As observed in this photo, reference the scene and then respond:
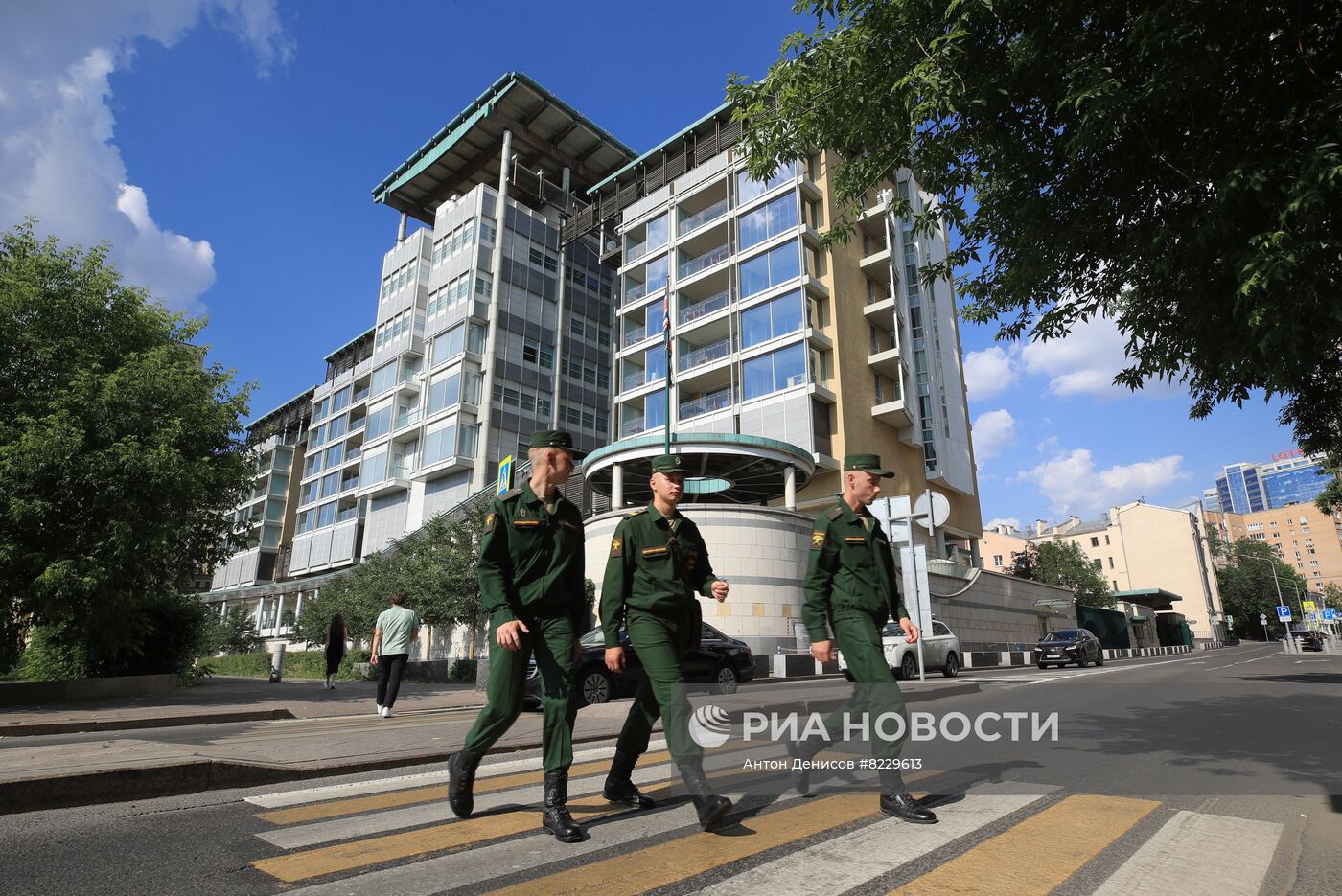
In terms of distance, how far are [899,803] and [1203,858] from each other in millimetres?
1261

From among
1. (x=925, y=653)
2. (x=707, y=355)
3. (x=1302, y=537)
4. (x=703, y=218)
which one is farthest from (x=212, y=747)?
(x=1302, y=537)

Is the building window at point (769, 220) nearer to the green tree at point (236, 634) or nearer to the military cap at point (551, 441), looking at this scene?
the military cap at point (551, 441)

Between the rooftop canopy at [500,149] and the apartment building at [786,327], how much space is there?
980 cm

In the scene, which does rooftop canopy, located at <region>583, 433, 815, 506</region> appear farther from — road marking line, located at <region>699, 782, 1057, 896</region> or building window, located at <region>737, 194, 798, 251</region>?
road marking line, located at <region>699, 782, 1057, 896</region>

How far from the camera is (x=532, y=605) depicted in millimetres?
3748

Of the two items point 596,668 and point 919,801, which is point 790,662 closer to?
point 596,668

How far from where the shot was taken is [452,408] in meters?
47.5

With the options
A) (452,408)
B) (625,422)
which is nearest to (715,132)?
(625,422)

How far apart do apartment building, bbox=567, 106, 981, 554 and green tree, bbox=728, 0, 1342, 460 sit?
2863 cm

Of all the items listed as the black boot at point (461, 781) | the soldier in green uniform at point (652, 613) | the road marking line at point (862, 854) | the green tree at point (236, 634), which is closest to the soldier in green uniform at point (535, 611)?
the black boot at point (461, 781)

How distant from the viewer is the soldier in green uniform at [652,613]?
3.75 m

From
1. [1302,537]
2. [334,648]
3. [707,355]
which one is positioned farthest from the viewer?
[1302,537]

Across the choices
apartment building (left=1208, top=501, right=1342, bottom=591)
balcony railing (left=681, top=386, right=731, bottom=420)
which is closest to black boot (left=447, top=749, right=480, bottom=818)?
balcony railing (left=681, top=386, right=731, bottom=420)

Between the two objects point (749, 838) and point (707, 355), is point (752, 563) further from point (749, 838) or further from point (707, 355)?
point (749, 838)
